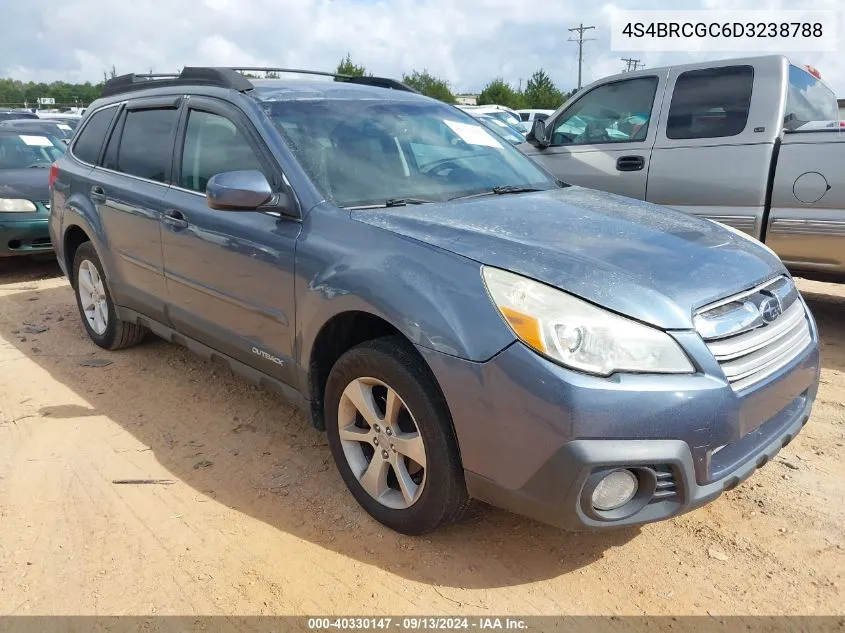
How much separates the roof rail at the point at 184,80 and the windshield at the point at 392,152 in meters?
0.37

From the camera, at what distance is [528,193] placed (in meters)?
3.29

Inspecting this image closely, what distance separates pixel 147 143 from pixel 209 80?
70 cm

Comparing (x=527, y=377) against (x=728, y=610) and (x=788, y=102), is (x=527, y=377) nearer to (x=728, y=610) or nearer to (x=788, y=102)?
(x=728, y=610)

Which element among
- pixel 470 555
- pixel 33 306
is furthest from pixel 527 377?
pixel 33 306

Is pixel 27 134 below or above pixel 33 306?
above

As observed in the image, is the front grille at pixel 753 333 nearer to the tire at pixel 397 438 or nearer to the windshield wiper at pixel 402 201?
the tire at pixel 397 438

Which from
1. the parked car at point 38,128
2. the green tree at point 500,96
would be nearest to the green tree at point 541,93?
the green tree at point 500,96

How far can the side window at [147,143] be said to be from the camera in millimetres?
3840

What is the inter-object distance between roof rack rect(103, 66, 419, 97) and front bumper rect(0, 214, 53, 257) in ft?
9.92

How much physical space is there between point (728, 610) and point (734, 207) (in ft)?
11.6

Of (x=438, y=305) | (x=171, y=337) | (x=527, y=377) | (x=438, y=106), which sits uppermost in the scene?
(x=438, y=106)

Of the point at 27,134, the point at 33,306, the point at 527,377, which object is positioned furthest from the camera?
the point at 27,134

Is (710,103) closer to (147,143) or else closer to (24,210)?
(147,143)

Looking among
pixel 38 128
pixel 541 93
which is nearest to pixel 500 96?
pixel 541 93
